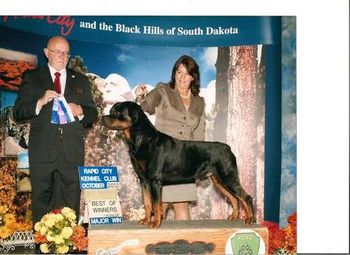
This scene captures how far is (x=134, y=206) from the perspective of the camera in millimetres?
3691

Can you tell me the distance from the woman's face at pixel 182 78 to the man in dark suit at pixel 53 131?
0.69 m

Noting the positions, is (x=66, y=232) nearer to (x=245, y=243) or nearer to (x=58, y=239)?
(x=58, y=239)

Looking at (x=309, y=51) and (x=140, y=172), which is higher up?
(x=309, y=51)

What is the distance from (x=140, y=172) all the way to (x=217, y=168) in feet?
1.81

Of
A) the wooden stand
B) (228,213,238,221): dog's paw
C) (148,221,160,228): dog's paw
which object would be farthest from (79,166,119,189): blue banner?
(228,213,238,221): dog's paw

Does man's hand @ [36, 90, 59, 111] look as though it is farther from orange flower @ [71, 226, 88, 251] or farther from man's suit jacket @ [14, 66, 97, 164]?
orange flower @ [71, 226, 88, 251]

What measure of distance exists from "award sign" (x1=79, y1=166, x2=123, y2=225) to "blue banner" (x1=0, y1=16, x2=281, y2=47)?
100 cm

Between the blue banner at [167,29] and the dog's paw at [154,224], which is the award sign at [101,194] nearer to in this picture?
the dog's paw at [154,224]

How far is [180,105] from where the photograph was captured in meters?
3.67

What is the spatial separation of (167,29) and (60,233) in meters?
1.70

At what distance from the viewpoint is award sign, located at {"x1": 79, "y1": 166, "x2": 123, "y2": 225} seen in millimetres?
3361

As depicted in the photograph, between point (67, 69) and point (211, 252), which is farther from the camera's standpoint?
point (67, 69)

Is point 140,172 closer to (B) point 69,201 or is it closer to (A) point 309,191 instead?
(B) point 69,201
